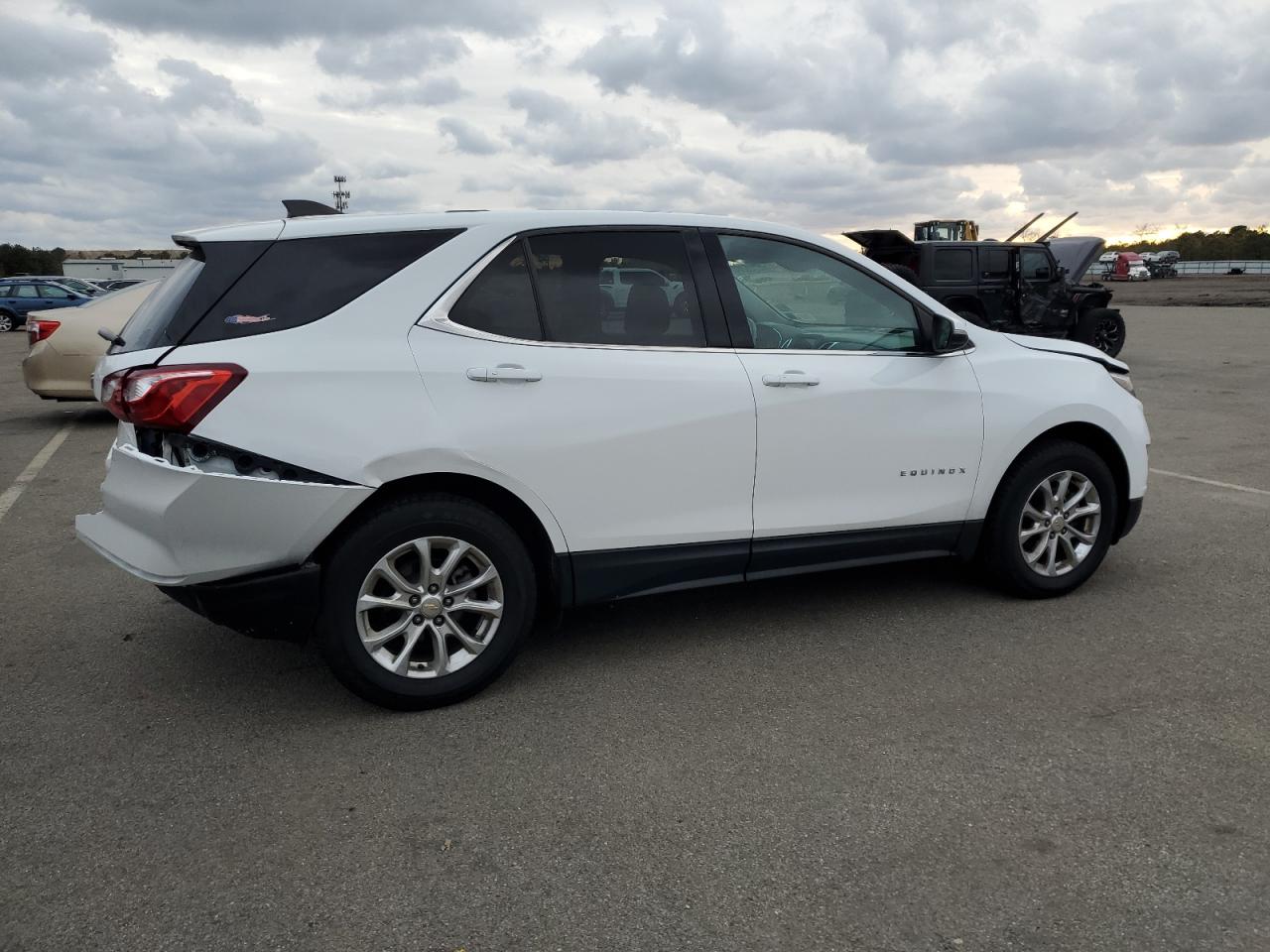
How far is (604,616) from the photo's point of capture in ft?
15.8

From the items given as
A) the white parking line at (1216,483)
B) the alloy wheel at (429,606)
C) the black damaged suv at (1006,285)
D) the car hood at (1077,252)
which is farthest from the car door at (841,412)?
the car hood at (1077,252)

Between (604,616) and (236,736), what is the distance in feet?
5.69

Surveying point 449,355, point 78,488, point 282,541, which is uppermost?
point 449,355

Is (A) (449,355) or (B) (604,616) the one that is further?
(B) (604,616)

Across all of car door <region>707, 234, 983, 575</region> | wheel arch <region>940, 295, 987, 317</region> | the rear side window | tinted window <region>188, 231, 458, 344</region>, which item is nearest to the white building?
wheel arch <region>940, 295, 987, 317</region>

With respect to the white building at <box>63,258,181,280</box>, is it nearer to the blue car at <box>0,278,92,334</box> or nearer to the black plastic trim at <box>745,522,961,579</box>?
the blue car at <box>0,278,92,334</box>

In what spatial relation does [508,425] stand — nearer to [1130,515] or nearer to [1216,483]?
[1130,515]

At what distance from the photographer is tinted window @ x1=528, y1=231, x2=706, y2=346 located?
12.8ft

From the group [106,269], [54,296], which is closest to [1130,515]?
[54,296]

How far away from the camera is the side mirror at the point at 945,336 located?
445 centimetres

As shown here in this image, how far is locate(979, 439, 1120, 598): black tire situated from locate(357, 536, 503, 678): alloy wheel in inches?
91.2

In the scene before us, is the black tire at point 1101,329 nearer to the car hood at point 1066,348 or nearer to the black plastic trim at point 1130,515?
the car hood at point 1066,348

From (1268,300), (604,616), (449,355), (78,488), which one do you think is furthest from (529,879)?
(1268,300)

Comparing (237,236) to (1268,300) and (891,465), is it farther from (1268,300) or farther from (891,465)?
(1268,300)
